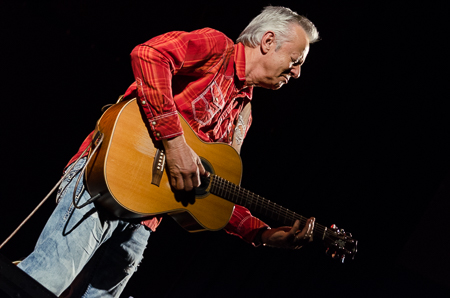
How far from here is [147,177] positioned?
1.43 meters

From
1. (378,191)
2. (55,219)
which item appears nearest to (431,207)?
(378,191)

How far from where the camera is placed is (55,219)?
1330 mm

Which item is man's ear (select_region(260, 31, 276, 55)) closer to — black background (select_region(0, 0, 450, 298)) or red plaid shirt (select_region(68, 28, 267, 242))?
red plaid shirt (select_region(68, 28, 267, 242))

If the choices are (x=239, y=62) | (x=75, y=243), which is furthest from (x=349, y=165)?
(x=75, y=243)

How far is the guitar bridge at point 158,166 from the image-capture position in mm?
1451

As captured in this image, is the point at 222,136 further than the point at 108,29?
No

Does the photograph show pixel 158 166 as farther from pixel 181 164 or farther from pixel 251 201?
pixel 251 201

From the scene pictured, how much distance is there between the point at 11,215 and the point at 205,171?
4.93ft

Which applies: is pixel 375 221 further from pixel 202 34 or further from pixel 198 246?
pixel 202 34

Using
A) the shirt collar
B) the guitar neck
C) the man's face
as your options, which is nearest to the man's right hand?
the guitar neck

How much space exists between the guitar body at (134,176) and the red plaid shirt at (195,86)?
8 cm

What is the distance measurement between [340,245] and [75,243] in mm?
1480

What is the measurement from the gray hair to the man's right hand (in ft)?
2.42

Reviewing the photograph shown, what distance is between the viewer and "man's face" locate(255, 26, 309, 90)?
69.6 inches
